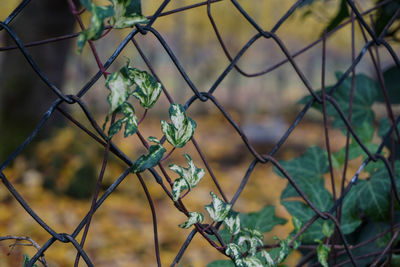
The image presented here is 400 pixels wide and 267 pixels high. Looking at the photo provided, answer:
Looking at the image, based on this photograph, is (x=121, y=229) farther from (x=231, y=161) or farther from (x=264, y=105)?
(x=264, y=105)

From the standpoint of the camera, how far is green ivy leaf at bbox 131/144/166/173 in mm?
392

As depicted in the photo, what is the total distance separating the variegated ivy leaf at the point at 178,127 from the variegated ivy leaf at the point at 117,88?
0.07 m

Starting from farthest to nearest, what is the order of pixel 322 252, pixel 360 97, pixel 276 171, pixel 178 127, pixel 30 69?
1. pixel 30 69
2. pixel 360 97
3. pixel 276 171
4. pixel 322 252
5. pixel 178 127

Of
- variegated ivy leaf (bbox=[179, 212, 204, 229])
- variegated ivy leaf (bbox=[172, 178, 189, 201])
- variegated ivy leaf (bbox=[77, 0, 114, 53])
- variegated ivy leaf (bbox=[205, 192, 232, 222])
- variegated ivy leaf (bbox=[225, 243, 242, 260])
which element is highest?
variegated ivy leaf (bbox=[77, 0, 114, 53])

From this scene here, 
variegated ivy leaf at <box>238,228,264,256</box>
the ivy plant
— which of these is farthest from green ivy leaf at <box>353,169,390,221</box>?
variegated ivy leaf at <box>238,228,264,256</box>

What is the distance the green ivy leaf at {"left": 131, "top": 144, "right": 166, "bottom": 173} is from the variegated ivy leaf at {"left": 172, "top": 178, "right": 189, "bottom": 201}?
40 millimetres

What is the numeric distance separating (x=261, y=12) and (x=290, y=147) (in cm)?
321

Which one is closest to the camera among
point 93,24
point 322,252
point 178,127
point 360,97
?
point 93,24

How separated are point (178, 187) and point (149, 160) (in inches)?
2.0

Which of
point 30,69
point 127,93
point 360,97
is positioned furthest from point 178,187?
point 30,69

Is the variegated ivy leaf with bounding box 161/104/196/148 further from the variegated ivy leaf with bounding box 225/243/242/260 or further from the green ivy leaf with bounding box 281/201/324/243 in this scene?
the green ivy leaf with bounding box 281/201/324/243

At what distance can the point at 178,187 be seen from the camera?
43 cm

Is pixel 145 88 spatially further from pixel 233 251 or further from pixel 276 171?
pixel 276 171

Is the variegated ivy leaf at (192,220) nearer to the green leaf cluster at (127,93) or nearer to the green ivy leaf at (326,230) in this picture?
the green leaf cluster at (127,93)
